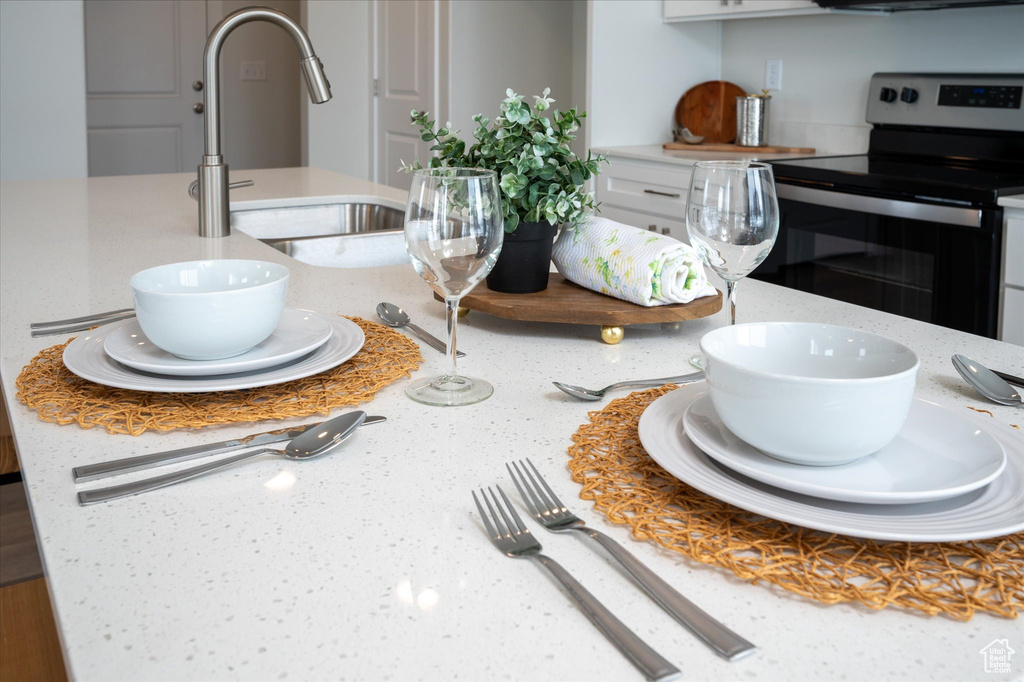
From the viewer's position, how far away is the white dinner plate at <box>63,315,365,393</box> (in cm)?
78

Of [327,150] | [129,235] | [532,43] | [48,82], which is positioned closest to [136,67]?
[327,150]

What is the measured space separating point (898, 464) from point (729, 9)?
306 centimetres

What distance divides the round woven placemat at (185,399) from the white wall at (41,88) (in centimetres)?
337

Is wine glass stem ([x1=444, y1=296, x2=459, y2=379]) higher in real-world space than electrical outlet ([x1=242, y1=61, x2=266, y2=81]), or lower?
lower

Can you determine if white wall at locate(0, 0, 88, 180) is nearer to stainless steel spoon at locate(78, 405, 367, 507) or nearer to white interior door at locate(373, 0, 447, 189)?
white interior door at locate(373, 0, 447, 189)

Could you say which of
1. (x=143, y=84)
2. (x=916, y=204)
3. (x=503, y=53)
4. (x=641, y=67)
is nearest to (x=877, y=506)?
(x=916, y=204)

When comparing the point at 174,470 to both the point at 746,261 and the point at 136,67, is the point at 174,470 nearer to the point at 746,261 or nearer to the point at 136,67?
the point at 746,261

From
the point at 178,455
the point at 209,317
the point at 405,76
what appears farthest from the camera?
the point at 405,76

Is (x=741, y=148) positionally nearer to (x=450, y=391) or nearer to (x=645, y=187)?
(x=645, y=187)

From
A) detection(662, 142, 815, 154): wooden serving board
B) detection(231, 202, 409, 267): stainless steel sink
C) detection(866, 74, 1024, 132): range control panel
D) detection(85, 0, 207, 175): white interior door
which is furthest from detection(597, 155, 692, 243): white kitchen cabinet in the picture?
detection(85, 0, 207, 175): white interior door

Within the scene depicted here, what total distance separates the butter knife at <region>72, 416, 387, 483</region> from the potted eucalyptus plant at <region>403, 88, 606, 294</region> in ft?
1.28

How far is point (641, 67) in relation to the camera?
12.1 feet

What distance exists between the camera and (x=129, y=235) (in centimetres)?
168

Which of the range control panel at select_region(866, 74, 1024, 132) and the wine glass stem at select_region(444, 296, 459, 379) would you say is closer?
the wine glass stem at select_region(444, 296, 459, 379)
